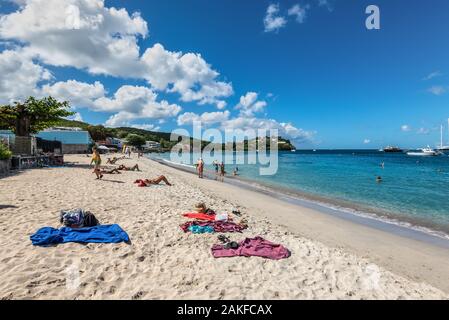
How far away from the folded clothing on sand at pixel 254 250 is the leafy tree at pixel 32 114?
2430cm

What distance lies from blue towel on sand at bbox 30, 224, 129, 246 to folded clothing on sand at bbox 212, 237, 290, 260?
7.10ft

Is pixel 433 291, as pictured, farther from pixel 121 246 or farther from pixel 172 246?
pixel 121 246

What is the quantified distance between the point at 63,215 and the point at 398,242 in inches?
408

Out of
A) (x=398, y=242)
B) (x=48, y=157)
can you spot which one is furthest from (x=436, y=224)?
(x=48, y=157)

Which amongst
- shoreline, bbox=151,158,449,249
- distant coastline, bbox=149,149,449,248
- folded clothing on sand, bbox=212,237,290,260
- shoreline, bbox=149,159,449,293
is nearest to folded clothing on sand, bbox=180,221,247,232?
folded clothing on sand, bbox=212,237,290,260

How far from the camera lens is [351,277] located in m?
5.51

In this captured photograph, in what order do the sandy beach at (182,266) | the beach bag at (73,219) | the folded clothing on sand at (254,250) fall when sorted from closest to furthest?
the sandy beach at (182,266) < the folded clothing on sand at (254,250) < the beach bag at (73,219)

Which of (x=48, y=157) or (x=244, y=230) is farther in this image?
(x=48, y=157)

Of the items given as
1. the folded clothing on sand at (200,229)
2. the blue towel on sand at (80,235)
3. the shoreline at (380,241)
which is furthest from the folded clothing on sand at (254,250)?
the shoreline at (380,241)

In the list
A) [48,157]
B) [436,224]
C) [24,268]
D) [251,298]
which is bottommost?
[436,224]

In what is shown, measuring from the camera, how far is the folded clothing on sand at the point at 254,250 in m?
6.18

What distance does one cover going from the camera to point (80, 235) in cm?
637

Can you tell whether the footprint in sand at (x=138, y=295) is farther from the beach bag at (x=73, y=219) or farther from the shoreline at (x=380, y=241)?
the shoreline at (x=380, y=241)

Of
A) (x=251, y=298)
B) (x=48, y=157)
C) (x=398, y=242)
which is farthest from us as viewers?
(x=48, y=157)
